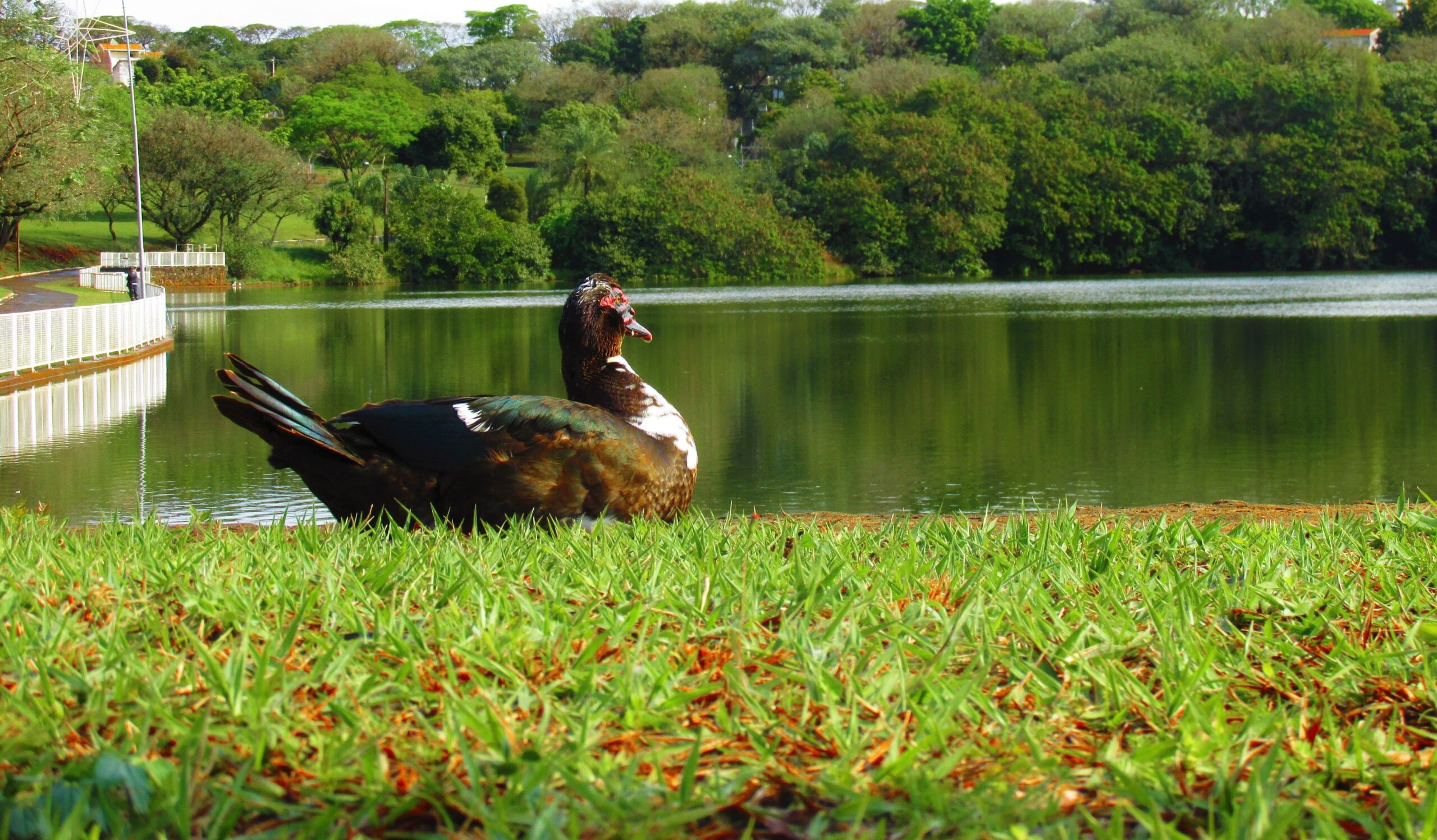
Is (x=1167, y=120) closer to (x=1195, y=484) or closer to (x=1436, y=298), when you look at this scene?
(x=1436, y=298)

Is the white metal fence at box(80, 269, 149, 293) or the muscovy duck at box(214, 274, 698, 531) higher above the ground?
the white metal fence at box(80, 269, 149, 293)

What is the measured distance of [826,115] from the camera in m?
85.2

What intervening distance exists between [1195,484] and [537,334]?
2038 cm

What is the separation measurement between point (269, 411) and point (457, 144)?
85.1 metres

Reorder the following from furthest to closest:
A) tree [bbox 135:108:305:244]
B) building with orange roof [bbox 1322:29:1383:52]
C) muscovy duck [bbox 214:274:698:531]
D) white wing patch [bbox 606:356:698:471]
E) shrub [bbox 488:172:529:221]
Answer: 1. building with orange roof [bbox 1322:29:1383:52]
2. shrub [bbox 488:172:529:221]
3. tree [bbox 135:108:305:244]
4. white wing patch [bbox 606:356:698:471]
5. muscovy duck [bbox 214:274:698:531]

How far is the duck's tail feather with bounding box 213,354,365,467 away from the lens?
5227 millimetres

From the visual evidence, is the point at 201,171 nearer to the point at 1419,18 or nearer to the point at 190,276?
the point at 190,276

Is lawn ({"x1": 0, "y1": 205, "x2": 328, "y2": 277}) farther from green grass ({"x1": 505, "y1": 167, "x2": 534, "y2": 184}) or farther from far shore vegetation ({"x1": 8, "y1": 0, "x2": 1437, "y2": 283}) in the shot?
green grass ({"x1": 505, "y1": 167, "x2": 534, "y2": 184})

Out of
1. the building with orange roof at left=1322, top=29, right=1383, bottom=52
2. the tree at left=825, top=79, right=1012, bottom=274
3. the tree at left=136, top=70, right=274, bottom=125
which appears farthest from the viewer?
the building with orange roof at left=1322, top=29, right=1383, bottom=52

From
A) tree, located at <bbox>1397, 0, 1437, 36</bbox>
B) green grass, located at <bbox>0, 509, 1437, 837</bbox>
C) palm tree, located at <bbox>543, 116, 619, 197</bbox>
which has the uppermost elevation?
tree, located at <bbox>1397, 0, 1437, 36</bbox>

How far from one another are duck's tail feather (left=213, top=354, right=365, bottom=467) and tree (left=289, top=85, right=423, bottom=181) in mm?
84821

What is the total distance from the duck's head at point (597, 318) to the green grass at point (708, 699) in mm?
2578

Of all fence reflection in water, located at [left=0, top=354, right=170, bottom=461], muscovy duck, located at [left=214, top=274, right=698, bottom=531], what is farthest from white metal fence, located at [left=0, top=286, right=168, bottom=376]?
muscovy duck, located at [left=214, top=274, right=698, bottom=531]

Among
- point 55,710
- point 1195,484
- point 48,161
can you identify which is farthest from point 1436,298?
point 55,710
